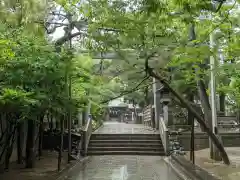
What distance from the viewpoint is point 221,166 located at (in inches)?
485

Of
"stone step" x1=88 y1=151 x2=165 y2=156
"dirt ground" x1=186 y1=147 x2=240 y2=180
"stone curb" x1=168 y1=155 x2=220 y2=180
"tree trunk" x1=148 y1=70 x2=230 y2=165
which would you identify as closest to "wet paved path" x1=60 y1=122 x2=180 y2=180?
"stone curb" x1=168 y1=155 x2=220 y2=180

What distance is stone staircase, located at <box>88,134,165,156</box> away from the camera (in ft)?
57.7

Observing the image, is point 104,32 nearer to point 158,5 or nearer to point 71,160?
point 158,5

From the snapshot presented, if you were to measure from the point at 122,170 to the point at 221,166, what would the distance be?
3.92 metres

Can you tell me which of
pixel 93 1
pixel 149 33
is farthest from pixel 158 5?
pixel 93 1

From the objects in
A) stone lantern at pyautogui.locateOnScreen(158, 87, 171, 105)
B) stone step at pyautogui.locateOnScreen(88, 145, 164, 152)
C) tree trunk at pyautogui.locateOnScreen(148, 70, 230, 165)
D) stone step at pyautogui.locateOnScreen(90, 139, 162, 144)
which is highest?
stone lantern at pyautogui.locateOnScreen(158, 87, 171, 105)

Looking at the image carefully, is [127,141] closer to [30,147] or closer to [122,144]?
[122,144]

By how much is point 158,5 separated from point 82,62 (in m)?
8.40

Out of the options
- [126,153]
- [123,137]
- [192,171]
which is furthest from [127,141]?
[192,171]

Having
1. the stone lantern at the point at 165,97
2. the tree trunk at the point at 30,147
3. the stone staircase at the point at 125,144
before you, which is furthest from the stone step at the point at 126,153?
the tree trunk at the point at 30,147

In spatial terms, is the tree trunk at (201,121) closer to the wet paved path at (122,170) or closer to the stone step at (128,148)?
the wet paved path at (122,170)

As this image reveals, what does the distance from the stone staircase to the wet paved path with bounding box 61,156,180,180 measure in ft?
6.49

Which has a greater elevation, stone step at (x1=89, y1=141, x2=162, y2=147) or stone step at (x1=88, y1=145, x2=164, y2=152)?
stone step at (x1=89, y1=141, x2=162, y2=147)

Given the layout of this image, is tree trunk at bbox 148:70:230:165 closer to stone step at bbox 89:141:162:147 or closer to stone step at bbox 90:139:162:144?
stone step at bbox 89:141:162:147
